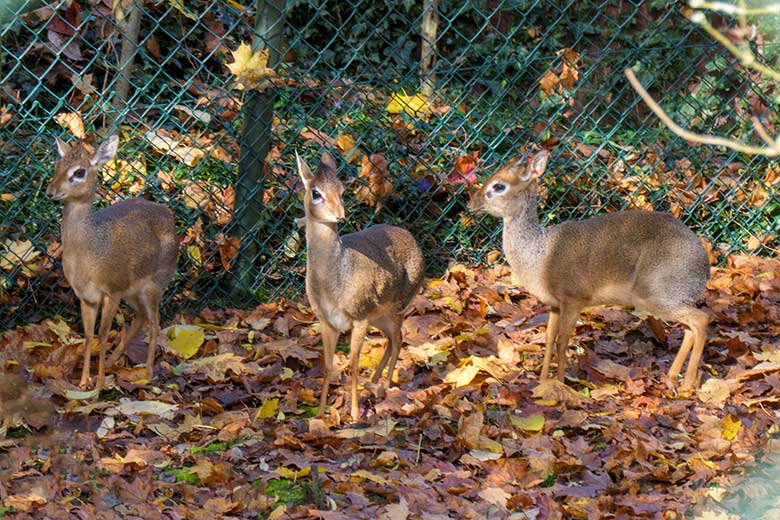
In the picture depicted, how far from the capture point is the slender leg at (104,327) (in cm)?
525

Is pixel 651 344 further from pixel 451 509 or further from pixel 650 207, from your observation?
pixel 451 509

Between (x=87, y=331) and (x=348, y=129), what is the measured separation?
2348 millimetres

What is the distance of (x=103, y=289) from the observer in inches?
214

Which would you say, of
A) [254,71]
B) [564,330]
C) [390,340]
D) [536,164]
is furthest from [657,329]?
[254,71]

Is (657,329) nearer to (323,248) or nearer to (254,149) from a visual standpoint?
(323,248)

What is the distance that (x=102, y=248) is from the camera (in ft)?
17.7

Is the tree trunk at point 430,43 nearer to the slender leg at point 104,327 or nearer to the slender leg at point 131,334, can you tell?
the slender leg at point 131,334

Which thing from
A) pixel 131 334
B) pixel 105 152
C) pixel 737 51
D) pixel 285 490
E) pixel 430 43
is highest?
pixel 737 51

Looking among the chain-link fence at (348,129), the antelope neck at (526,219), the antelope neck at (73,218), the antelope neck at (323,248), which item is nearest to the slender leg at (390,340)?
the antelope neck at (323,248)

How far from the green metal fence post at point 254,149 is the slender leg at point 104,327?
1031 millimetres

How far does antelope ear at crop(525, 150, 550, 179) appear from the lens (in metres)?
5.89

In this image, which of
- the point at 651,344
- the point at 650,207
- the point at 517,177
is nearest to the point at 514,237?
the point at 517,177

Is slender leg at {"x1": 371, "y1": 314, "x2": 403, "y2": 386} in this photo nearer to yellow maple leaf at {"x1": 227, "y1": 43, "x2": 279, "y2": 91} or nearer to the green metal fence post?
the green metal fence post

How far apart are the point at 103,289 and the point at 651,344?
300cm
